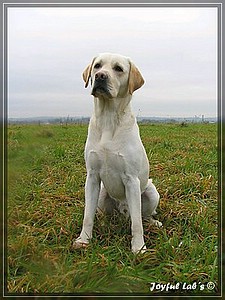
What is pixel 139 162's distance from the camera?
10.7 ft

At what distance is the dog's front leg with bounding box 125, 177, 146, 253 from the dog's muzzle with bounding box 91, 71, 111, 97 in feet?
2.21

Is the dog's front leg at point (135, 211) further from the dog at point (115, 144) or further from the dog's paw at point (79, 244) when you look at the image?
the dog's paw at point (79, 244)

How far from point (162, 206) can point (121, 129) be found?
3.76 ft

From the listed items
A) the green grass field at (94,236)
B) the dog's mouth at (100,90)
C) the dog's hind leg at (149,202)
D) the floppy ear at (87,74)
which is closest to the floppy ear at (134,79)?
the dog's mouth at (100,90)

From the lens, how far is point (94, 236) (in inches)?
132

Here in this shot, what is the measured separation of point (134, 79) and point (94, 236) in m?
1.24

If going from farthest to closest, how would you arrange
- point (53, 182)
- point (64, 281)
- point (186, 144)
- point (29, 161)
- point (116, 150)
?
point (186, 144) < point (53, 182) < point (116, 150) < point (29, 161) < point (64, 281)

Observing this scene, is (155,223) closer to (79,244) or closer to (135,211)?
(135,211)

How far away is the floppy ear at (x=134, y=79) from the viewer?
3.18 m

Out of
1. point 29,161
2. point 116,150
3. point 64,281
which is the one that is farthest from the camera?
point 116,150

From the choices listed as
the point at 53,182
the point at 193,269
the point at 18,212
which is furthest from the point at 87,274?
the point at 53,182

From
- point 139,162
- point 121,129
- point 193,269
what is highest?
point 121,129

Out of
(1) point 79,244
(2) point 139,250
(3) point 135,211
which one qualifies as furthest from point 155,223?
(1) point 79,244

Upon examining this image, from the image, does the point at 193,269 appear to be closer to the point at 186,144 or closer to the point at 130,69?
the point at 130,69
